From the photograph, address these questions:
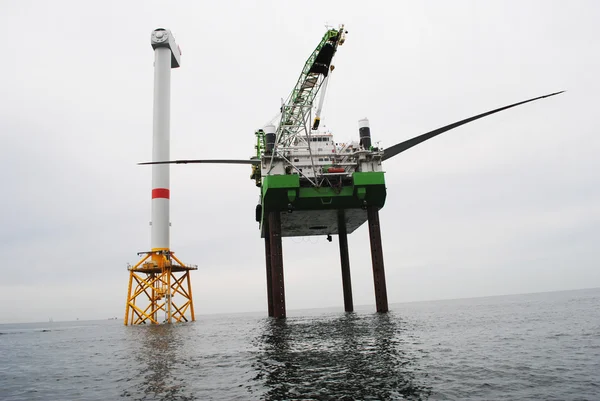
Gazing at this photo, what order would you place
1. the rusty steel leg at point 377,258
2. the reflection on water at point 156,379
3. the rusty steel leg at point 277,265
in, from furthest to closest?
the rusty steel leg at point 377,258, the rusty steel leg at point 277,265, the reflection on water at point 156,379

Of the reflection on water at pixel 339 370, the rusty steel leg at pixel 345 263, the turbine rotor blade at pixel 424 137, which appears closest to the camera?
the reflection on water at pixel 339 370

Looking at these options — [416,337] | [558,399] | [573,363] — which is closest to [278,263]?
[416,337]

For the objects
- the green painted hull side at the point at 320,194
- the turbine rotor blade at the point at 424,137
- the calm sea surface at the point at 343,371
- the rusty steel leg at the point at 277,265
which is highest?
the turbine rotor blade at the point at 424,137

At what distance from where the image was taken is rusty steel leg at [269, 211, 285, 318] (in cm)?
3550

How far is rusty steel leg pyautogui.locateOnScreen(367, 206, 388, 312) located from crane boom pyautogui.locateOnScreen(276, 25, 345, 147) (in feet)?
31.5

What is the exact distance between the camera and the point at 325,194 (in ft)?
121

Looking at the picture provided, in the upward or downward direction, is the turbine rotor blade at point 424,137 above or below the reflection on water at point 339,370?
above

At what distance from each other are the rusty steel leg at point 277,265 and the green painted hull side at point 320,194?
4.06ft

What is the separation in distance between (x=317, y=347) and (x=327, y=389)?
757 cm

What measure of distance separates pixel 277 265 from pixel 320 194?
7.17 meters

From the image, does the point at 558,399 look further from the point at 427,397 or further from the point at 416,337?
the point at 416,337

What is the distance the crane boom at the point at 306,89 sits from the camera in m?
36.3

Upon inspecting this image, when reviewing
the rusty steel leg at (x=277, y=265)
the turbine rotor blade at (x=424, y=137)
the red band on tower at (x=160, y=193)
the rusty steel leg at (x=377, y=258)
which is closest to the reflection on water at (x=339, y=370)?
the turbine rotor blade at (x=424, y=137)

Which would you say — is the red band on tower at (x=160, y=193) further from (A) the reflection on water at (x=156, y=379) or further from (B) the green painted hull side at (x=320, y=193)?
(A) the reflection on water at (x=156, y=379)
